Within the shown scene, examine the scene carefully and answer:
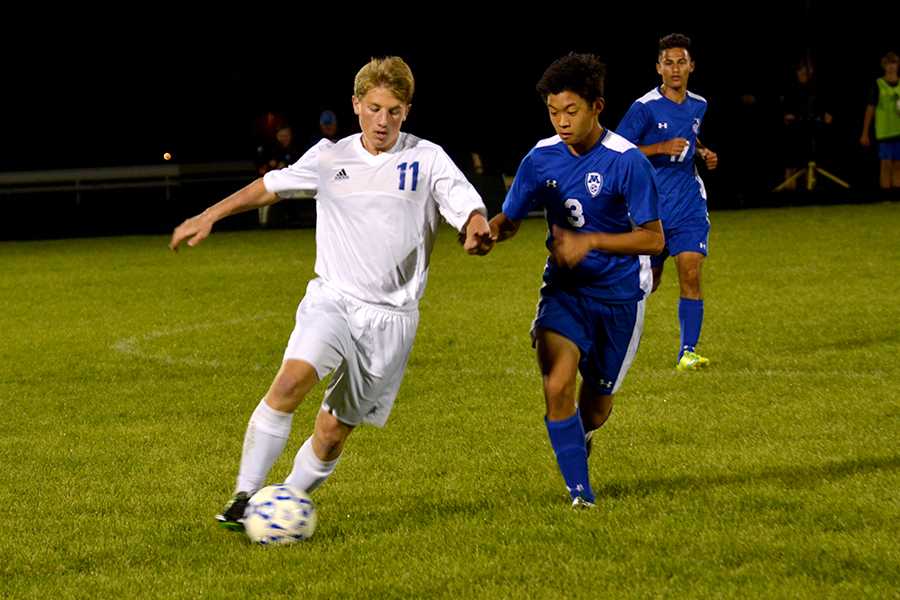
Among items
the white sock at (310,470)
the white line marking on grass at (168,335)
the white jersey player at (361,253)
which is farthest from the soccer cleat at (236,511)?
the white line marking on grass at (168,335)

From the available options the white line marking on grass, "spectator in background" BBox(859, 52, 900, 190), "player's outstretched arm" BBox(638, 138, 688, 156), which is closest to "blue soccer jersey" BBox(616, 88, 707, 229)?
"player's outstretched arm" BBox(638, 138, 688, 156)

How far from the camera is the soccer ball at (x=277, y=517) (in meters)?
5.28

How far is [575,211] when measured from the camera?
19.3 feet

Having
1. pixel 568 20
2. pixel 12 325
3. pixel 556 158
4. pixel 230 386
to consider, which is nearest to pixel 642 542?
pixel 556 158

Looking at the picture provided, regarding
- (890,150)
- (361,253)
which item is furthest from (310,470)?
(890,150)

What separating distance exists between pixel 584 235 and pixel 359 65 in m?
21.2

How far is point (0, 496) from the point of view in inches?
250

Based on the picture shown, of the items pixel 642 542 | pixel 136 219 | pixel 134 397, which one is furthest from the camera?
pixel 136 219

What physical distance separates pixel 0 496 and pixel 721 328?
5.95m

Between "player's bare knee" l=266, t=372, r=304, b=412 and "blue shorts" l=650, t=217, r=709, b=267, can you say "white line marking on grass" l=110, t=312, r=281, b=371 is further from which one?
"player's bare knee" l=266, t=372, r=304, b=412

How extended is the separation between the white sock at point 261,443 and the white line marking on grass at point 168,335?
4.32 meters

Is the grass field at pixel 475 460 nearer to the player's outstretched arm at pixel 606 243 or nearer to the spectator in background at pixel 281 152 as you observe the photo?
the player's outstretched arm at pixel 606 243

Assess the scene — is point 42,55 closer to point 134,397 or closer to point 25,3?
point 25,3

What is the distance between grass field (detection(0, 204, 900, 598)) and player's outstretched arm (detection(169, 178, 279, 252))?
1107 millimetres
